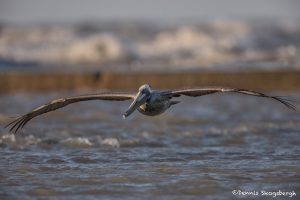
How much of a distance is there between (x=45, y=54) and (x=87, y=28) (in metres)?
9.29

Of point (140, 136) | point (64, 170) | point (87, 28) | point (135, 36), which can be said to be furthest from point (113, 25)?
point (64, 170)

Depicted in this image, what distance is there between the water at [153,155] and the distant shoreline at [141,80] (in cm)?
315

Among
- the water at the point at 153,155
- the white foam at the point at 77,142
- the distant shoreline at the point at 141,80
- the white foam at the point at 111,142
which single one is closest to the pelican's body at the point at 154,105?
the water at the point at 153,155

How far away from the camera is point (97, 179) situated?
25.5 feet

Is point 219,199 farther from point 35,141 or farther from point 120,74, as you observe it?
point 120,74

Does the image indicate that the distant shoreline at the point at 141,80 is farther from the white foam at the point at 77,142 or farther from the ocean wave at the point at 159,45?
the white foam at the point at 77,142

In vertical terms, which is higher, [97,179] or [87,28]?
[87,28]

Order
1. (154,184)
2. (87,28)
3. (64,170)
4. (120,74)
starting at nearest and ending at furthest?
(154,184) → (64,170) → (120,74) → (87,28)

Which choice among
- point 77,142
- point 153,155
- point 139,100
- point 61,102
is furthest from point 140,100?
point 77,142

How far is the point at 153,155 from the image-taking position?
30.2 feet

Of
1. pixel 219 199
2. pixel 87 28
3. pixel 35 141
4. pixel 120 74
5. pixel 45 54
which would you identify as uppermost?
pixel 87 28

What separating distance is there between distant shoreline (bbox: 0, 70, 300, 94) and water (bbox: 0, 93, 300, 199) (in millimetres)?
3145

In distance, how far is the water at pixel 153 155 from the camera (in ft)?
24.2

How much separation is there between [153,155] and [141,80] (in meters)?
8.75
